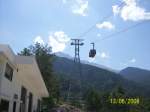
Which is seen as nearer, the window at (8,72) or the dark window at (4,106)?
the dark window at (4,106)

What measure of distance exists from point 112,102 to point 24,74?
65.9 meters

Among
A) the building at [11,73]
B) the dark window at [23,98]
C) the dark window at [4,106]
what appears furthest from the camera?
the dark window at [23,98]

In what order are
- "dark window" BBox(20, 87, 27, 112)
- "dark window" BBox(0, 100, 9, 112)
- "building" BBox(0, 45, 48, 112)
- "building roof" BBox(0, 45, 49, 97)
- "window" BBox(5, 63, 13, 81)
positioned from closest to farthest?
"building roof" BBox(0, 45, 49, 97)
"building" BBox(0, 45, 48, 112)
"dark window" BBox(0, 100, 9, 112)
"window" BBox(5, 63, 13, 81)
"dark window" BBox(20, 87, 27, 112)

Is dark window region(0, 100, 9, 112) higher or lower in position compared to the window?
lower

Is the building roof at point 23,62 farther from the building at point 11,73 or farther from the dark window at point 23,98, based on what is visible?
the dark window at point 23,98

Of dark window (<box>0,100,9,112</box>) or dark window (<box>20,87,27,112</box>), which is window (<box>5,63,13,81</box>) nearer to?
dark window (<box>0,100,9,112</box>)

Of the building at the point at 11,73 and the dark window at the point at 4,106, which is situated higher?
the building at the point at 11,73

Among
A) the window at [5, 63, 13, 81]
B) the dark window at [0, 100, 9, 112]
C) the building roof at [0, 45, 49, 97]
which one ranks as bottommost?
the dark window at [0, 100, 9, 112]

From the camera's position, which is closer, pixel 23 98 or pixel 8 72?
pixel 8 72

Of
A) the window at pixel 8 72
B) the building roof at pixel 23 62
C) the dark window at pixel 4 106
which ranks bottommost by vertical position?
the dark window at pixel 4 106

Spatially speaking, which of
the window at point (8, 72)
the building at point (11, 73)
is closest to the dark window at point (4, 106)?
the building at point (11, 73)
